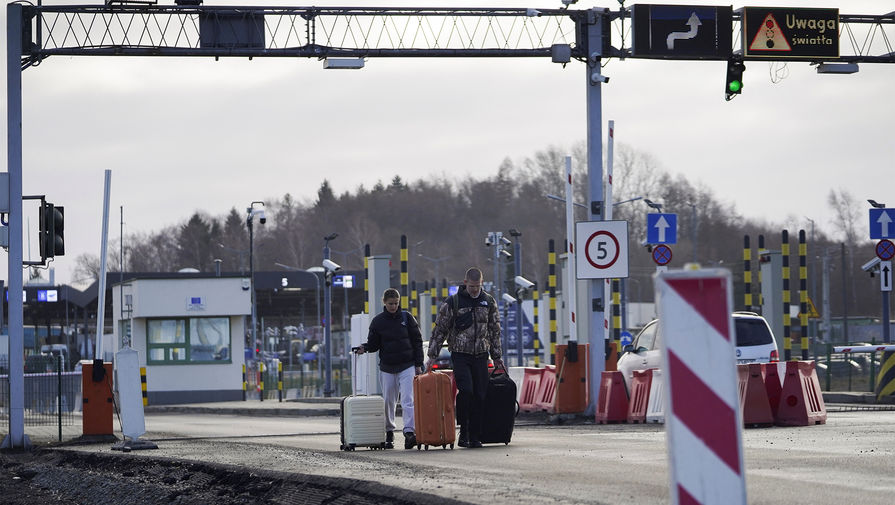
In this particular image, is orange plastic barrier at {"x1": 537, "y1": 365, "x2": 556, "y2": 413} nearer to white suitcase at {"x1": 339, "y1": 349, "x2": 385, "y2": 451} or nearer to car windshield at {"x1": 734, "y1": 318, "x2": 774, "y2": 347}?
car windshield at {"x1": 734, "y1": 318, "x2": 774, "y2": 347}

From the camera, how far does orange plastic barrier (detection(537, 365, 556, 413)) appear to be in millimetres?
23922

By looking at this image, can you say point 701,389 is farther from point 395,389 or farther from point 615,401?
point 615,401

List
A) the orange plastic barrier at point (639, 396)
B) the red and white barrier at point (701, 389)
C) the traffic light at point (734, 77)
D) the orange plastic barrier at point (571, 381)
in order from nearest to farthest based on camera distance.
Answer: the red and white barrier at point (701, 389), the orange plastic barrier at point (639, 396), the orange plastic barrier at point (571, 381), the traffic light at point (734, 77)

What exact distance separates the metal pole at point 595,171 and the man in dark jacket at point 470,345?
21.5 ft

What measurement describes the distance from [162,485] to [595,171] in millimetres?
11091

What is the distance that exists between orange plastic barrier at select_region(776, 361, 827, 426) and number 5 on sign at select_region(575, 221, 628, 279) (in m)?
2.95

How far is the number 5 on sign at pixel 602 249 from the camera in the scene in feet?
64.7

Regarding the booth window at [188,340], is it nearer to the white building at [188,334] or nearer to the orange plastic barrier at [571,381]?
the white building at [188,334]

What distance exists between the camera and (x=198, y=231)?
483ft

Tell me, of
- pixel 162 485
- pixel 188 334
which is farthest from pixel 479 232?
pixel 162 485

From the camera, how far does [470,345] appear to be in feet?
46.5

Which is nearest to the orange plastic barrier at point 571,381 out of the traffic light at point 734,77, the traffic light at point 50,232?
the traffic light at point 734,77

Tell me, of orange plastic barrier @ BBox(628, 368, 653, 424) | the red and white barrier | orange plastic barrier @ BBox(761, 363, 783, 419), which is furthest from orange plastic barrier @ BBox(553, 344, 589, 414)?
the red and white barrier

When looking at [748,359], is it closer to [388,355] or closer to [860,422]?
[860,422]
